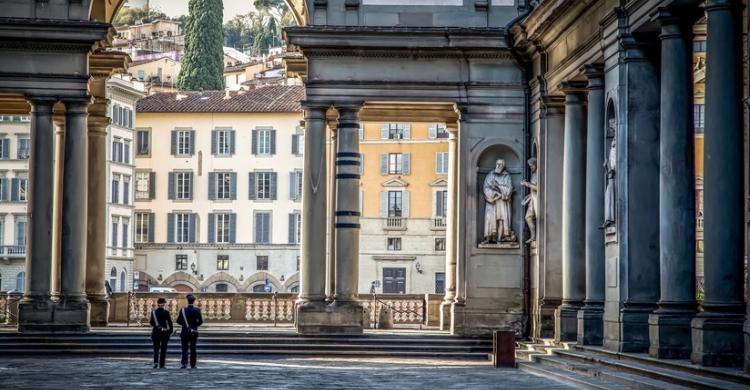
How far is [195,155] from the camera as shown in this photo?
368ft

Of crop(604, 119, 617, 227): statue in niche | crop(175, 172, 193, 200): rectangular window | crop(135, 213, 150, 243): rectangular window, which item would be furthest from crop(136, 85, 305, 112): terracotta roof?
crop(604, 119, 617, 227): statue in niche

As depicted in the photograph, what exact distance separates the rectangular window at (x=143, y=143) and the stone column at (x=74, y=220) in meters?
71.9

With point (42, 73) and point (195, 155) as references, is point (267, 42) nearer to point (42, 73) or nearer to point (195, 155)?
point (195, 155)

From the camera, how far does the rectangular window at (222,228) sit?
112m

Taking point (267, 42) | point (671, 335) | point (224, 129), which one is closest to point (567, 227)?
point (671, 335)

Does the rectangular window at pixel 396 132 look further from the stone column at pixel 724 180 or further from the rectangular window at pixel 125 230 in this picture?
the stone column at pixel 724 180

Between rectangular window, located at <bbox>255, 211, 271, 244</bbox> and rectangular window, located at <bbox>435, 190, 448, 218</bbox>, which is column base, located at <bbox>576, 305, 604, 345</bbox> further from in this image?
rectangular window, located at <bbox>255, 211, 271, 244</bbox>

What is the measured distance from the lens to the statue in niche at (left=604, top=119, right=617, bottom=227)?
32.5 metres

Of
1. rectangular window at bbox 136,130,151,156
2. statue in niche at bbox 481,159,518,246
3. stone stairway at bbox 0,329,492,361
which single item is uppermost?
rectangular window at bbox 136,130,151,156

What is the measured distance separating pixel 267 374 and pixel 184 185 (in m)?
81.4

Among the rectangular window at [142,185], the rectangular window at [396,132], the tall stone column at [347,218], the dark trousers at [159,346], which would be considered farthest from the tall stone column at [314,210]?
the rectangular window at [142,185]

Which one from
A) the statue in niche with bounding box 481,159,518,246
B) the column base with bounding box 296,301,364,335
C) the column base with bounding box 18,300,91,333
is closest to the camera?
the column base with bounding box 18,300,91,333

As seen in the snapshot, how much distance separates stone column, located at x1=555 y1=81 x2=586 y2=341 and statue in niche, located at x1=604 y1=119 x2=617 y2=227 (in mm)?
3541

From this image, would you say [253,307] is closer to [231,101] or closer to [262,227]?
[231,101]
